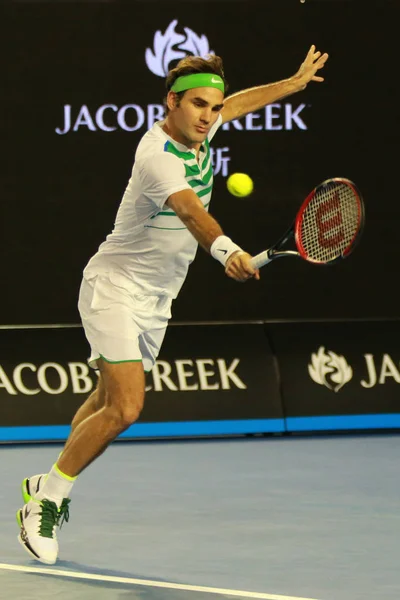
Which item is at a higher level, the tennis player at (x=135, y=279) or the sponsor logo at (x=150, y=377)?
the tennis player at (x=135, y=279)

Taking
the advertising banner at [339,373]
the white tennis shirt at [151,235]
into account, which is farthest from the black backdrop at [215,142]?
the white tennis shirt at [151,235]

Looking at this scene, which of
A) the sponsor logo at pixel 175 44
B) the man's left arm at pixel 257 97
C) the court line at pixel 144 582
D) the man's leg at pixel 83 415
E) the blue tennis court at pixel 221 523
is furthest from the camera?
the sponsor logo at pixel 175 44

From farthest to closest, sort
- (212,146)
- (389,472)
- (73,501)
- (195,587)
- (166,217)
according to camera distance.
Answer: (212,146)
(389,472)
(73,501)
(166,217)
(195,587)

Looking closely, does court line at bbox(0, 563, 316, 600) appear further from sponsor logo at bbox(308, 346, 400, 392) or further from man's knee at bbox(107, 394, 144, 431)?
sponsor logo at bbox(308, 346, 400, 392)

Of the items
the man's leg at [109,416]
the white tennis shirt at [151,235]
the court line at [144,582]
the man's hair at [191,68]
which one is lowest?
the court line at [144,582]

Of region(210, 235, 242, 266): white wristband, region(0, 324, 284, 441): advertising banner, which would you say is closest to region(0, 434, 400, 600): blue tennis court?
region(0, 324, 284, 441): advertising banner

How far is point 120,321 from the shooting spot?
5.20 metres

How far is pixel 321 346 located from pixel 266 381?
0.39 m

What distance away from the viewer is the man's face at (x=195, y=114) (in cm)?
510

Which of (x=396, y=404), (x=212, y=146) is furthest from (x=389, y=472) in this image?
(x=212, y=146)

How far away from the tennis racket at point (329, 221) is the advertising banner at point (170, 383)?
348 cm

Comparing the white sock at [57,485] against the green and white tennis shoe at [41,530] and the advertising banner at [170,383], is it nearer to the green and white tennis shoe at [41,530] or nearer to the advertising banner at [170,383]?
the green and white tennis shoe at [41,530]

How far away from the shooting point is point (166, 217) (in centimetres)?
522

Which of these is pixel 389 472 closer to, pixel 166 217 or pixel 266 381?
pixel 266 381
